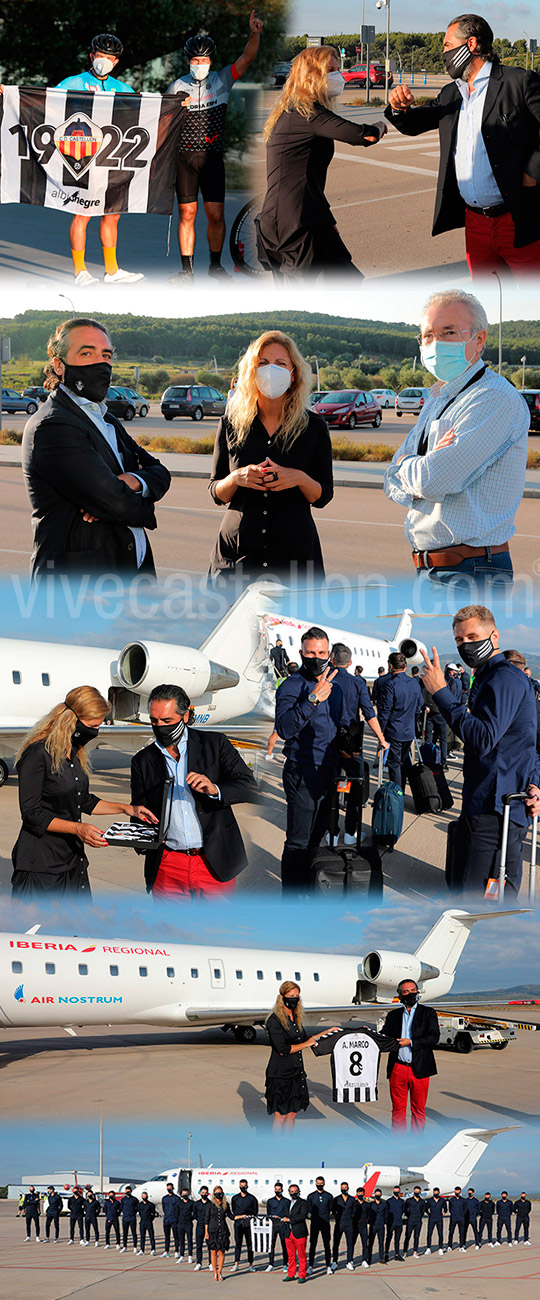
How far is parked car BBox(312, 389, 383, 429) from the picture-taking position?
30.4 ft

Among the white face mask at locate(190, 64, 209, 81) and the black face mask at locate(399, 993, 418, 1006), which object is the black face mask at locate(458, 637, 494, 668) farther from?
the white face mask at locate(190, 64, 209, 81)

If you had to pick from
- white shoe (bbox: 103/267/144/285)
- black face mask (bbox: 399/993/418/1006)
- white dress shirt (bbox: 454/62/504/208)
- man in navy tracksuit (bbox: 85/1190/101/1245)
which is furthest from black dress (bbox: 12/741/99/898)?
man in navy tracksuit (bbox: 85/1190/101/1245)

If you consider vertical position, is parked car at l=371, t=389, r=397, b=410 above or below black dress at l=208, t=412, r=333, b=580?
above

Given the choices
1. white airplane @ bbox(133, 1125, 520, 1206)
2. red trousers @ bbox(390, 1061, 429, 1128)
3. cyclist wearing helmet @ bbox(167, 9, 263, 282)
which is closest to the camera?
cyclist wearing helmet @ bbox(167, 9, 263, 282)

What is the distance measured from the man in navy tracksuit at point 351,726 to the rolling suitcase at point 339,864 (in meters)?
0.07

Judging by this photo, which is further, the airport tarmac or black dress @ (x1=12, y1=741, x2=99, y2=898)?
the airport tarmac

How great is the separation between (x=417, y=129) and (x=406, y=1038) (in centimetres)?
814

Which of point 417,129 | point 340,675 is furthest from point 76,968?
point 417,129

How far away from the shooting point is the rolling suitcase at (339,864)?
7.79 metres

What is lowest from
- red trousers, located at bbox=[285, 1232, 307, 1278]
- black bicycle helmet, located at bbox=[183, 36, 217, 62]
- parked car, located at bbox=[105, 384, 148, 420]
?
red trousers, located at bbox=[285, 1232, 307, 1278]

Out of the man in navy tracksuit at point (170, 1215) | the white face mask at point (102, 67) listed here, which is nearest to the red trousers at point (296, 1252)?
the man in navy tracksuit at point (170, 1215)

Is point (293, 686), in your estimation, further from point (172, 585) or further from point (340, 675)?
point (172, 585)

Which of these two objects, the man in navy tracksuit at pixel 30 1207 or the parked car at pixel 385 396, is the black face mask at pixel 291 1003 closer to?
the parked car at pixel 385 396

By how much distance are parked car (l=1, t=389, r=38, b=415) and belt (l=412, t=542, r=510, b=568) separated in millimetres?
3561
